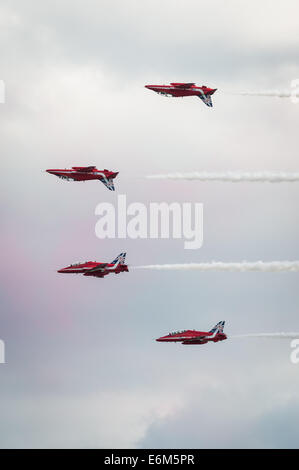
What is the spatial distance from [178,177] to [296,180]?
1484cm

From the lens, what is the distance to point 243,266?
111000mm

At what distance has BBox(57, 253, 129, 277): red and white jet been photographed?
127125 mm

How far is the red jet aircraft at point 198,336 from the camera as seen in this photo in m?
130

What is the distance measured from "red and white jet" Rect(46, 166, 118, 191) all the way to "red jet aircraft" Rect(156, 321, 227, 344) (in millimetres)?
21040

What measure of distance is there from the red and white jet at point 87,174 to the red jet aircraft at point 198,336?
69.0ft

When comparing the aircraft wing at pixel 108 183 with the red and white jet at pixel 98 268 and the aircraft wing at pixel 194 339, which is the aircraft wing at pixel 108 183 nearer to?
the red and white jet at pixel 98 268

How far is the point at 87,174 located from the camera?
132 meters

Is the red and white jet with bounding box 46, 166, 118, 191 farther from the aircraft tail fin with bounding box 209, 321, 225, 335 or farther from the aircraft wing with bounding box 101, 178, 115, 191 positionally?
the aircraft tail fin with bounding box 209, 321, 225, 335

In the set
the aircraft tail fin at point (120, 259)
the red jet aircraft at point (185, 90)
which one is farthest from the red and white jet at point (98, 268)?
the red jet aircraft at point (185, 90)

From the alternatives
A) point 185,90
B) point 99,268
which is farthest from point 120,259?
point 185,90

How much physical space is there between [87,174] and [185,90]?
16.9 m
